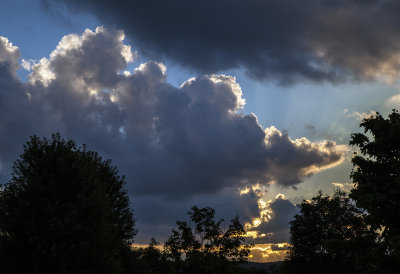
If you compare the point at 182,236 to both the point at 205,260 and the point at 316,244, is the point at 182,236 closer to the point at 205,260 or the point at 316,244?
the point at 205,260

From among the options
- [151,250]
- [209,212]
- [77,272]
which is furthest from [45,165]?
[151,250]

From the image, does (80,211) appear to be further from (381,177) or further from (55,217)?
(381,177)

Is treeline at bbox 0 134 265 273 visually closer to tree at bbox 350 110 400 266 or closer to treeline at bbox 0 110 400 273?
treeline at bbox 0 110 400 273

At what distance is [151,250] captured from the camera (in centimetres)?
8569

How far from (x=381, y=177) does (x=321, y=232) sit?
124 feet

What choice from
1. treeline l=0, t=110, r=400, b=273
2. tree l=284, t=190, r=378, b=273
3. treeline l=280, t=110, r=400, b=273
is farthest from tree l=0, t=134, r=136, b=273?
tree l=284, t=190, r=378, b=273

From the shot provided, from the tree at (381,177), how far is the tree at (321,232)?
104 feet

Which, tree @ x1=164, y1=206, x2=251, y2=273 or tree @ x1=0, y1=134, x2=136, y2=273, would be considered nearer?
tree @ x1=0, y1=134, x2=136, y2=273

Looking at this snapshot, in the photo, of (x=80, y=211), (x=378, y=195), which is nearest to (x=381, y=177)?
(x=378, y=195)

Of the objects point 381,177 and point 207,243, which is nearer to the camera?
point 381,177

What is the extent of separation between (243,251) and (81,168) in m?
42.4

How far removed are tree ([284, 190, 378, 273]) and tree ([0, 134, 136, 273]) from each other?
37158mm

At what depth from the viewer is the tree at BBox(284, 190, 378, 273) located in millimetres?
57959

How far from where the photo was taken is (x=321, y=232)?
61.4 metres
